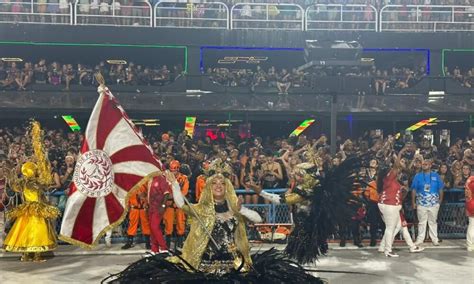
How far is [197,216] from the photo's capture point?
5352 mm

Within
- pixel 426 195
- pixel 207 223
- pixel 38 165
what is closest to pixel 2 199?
pixel 38 165

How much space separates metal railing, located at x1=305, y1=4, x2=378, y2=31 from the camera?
884 inches

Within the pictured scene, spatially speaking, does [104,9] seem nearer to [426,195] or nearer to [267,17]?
[267,17]

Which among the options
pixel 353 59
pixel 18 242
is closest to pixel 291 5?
pixel 353 59

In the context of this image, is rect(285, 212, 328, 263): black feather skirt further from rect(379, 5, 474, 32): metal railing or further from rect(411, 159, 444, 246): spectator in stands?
rect(379, 5, 474, 32): metal railing

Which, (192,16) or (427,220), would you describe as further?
(192,16)

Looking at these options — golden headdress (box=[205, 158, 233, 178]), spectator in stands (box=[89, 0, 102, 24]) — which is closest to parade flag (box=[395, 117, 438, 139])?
spectator in stands (box=[89, 0, 102, 24])

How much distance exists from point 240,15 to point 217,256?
18.6 m

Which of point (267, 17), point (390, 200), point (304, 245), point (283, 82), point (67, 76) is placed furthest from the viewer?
point (267, 17)

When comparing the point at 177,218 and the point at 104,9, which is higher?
the point at 104,9

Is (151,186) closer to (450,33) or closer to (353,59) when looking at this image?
(353,59)

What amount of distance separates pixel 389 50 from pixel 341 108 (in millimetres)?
6917

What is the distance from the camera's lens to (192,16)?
22.5 metres

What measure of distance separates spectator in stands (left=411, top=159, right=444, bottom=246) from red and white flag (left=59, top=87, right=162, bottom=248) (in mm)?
6136
